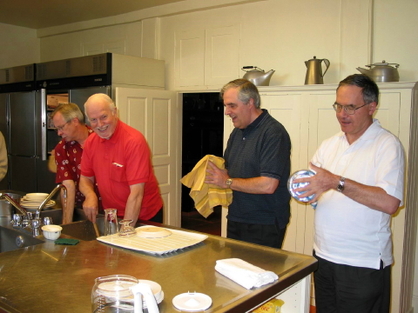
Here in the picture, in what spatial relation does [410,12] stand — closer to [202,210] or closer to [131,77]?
[202,210]

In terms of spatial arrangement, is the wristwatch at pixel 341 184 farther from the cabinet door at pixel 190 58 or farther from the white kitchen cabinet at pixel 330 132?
the cabinet door at pixel 190 58

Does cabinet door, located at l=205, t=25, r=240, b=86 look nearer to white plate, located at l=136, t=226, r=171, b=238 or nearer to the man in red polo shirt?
the man in red polo shirt

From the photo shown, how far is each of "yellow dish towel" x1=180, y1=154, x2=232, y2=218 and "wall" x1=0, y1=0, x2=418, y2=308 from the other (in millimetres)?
1868

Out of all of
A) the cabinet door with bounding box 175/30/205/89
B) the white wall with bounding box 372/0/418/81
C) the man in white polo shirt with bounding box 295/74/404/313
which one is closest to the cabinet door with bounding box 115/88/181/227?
the cabinet door with bounding box 175/30/205/89

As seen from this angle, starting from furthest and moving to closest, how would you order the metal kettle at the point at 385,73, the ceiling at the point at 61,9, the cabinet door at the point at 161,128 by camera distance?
1. the ceiling at the point at 61,9
2. the cabinet door at the point at 161,128
3. the metal kettle at the point at 385,73

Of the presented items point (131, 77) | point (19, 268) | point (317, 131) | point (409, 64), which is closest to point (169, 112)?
point (131, 77)

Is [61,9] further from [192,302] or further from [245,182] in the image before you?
[192,302]

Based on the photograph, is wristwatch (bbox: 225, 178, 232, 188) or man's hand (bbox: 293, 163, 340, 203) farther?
wristwatch (bbox: 225, 178, 232, 188)

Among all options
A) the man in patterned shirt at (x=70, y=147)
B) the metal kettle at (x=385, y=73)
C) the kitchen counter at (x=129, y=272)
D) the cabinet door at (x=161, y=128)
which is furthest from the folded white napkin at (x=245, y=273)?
the cabinet door at (x=161, y=128)

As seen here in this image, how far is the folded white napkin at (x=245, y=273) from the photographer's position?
137 cm

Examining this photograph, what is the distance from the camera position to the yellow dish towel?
7.57 feet

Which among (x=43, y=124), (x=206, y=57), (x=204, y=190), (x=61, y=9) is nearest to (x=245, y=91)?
(x=204, y=190)

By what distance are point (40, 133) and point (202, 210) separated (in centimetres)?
335

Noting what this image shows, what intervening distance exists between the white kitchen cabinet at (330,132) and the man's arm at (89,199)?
65.9 inches
